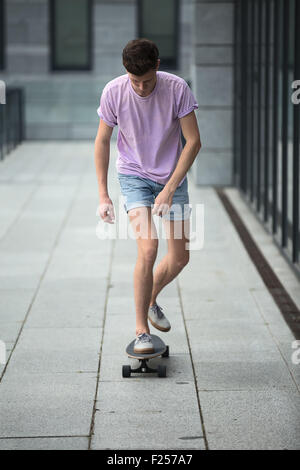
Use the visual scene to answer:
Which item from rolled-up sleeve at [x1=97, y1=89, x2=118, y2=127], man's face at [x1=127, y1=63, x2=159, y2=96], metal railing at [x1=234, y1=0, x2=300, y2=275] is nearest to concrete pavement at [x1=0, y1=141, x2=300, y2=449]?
metal railing at [x1=234, y1=0, x2=300, y2=275]

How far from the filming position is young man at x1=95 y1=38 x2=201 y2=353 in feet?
16.3

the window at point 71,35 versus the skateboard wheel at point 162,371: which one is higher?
the window at point 71,35

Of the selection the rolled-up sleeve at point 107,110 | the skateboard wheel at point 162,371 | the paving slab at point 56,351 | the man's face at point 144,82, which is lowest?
the paving slab at point 56,351

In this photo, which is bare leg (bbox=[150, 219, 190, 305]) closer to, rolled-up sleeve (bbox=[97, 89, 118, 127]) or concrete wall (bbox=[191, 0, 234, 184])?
rolled-up sleeve (bbox=[97, 89, 118, 127])

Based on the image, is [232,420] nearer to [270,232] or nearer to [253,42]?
[270,232]

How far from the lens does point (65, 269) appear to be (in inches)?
319

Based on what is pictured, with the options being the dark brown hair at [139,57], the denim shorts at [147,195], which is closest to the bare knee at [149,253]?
the denim shorts at [147,195]

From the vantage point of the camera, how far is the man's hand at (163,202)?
499cm

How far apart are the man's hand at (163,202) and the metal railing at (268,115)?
9.14 ft

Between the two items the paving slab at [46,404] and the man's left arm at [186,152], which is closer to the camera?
the paving slab at [46,404]

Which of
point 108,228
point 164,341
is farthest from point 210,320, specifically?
point 108,228

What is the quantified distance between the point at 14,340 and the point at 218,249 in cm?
335

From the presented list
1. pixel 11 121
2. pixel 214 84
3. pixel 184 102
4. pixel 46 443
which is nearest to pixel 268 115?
pixel 214 84

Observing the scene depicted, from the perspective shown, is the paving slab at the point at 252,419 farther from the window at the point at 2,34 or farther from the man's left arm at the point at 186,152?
the window at the point at 2,34
